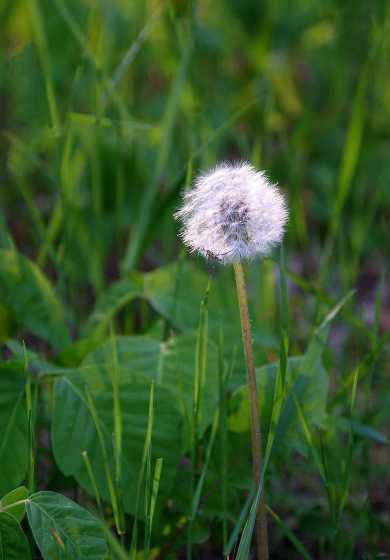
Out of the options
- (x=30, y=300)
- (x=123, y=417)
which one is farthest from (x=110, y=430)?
(x=30, y=300)

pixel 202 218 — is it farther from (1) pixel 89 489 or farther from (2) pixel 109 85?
(2) pixel 109 85

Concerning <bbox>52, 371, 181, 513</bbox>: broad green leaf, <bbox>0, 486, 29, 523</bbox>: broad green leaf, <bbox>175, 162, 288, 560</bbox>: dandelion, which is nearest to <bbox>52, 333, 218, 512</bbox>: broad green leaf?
<bbox>52, 371, 181, 513</bbox>: broad green leaf

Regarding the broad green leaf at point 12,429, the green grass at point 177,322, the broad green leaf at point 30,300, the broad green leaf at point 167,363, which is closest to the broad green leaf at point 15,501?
the green grass at point 177,322

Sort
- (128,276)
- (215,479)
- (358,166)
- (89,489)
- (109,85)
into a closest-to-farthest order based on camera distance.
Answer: (89,489) < (215,479) < (128,276) < (109,85) < (358,166)

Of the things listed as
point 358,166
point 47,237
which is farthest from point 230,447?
point 358,166

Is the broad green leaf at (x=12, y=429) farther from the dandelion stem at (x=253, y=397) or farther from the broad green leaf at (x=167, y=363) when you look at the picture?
the dandelion stem at (x=253, y=397)

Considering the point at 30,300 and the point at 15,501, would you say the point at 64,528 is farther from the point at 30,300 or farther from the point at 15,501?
the point at 30,300
